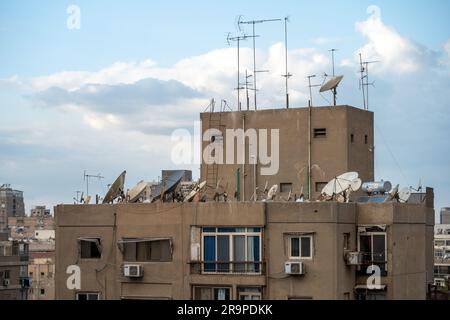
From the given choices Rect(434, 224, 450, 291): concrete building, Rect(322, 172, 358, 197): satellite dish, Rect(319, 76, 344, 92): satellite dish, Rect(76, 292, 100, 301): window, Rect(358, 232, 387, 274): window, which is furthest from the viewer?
Rect(434, 224, 450, 291): concrete building

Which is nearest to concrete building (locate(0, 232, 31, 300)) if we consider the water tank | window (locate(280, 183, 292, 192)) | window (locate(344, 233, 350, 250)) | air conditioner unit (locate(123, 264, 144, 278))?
window (locate(280, 183, 292, 192))

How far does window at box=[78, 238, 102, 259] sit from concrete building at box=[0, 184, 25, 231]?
433 feet

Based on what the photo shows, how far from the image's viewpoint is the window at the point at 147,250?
29172 millimetres

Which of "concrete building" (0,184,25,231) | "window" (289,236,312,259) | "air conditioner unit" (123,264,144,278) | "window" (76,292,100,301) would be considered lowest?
"window" (76,292,100,301)

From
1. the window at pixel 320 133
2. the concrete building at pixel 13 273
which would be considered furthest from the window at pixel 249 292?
the concrete building at pixel 13 273

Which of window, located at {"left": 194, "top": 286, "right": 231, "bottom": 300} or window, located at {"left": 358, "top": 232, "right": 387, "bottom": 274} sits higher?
window, located at {"left": 358, "top": 232, "right": 387, "bottom": 274}

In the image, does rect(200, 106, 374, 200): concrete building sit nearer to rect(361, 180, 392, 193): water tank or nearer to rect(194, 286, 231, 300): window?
rect(361, 180, 392, 193): water tank

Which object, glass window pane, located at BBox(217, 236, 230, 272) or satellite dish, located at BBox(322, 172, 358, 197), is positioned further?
satellite dish, located at BBox(322, 172, 358, 197)

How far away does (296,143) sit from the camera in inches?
1436

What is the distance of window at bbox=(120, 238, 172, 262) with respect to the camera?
29.2m
